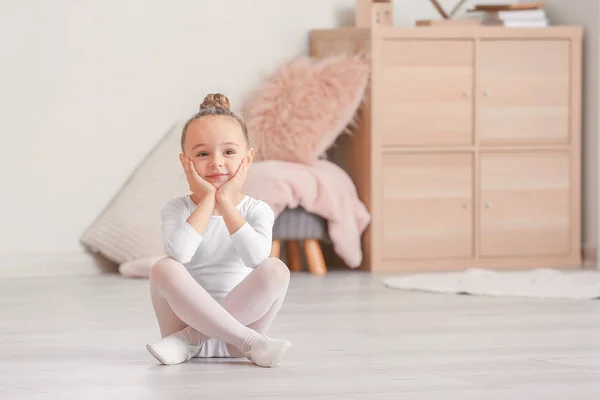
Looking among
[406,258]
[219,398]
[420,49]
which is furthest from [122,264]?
[219,398]

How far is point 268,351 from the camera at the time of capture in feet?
7.34

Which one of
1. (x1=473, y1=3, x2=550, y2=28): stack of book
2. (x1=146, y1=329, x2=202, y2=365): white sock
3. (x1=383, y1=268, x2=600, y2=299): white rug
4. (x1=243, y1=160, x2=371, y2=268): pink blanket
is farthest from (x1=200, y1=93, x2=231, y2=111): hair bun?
(x1=473, y1=3, x2=550, y2=28): stack of book

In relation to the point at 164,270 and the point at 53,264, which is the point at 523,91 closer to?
the point at 53,264

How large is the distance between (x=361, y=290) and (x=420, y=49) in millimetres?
1051

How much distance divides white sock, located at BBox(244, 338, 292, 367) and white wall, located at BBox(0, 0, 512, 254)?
222cm

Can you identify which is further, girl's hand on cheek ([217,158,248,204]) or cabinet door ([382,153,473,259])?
cabinet door ([382,153,473,259])

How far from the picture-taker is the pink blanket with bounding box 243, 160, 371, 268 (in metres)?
4.16

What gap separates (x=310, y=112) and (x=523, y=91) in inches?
31.7

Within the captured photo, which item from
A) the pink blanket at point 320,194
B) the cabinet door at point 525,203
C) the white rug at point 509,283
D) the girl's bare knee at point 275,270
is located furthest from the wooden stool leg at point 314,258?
the girl's bare knee at point 275,270

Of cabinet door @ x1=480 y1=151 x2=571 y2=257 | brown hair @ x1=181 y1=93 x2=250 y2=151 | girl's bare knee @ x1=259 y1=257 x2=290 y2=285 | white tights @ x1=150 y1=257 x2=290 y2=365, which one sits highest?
brown hair @ x1=181 y1=93 x2=250 y2=151

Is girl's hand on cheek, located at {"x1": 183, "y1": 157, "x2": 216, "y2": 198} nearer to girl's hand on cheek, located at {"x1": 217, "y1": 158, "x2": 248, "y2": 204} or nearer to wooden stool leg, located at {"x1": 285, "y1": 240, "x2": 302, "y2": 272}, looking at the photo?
girl's hand on cheek, located at {"x1": 217, "y1": 158, "x2": 248, "y2": 204}

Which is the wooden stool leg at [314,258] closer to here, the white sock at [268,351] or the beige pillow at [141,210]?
the beige pillow at [141,210]

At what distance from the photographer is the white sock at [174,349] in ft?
7.44

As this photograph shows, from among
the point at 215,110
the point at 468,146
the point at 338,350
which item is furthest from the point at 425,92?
the point at 215,110
